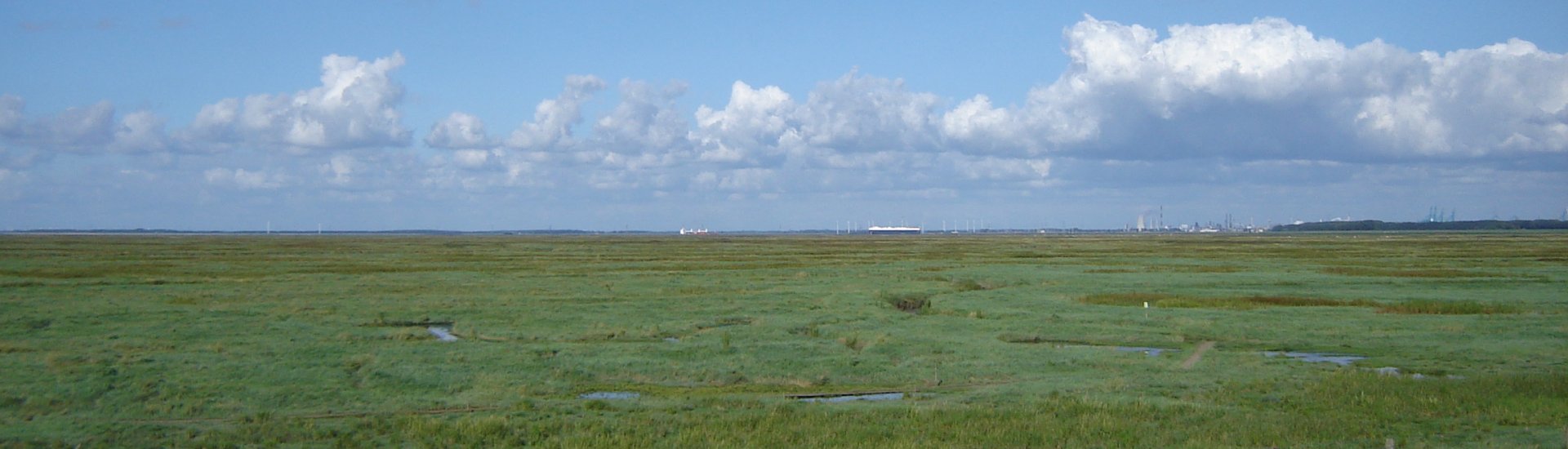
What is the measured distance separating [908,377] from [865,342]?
19.3ft

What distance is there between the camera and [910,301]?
46.0 meters

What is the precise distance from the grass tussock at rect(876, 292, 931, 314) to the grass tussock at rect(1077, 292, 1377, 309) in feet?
21.1

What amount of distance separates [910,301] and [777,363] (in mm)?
19935

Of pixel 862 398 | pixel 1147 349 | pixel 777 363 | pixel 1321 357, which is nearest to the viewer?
pixel 862 398

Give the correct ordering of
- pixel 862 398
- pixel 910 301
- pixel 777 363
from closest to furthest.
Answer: pixel 862 398 → pixel 777 363 → pixel 910 301

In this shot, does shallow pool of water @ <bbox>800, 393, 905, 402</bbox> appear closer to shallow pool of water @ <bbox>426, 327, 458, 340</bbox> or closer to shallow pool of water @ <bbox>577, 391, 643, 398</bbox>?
shallow pool of water @ <bbox>577, 391, 643, 398</bbox>

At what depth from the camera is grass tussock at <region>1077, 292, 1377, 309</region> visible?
138 ft

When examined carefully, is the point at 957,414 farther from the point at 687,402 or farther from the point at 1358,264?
the point at 1358,264

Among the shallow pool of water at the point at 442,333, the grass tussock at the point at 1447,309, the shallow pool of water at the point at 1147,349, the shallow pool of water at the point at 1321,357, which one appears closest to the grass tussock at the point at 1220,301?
the grass tussock at the point at 1447,309

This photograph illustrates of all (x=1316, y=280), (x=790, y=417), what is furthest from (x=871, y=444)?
(x=1316, y=280)

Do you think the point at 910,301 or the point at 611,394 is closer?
the point at 611,394

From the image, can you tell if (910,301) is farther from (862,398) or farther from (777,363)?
(862,398)

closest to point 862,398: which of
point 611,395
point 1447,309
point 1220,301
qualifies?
point 611,395

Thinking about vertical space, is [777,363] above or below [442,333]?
below
